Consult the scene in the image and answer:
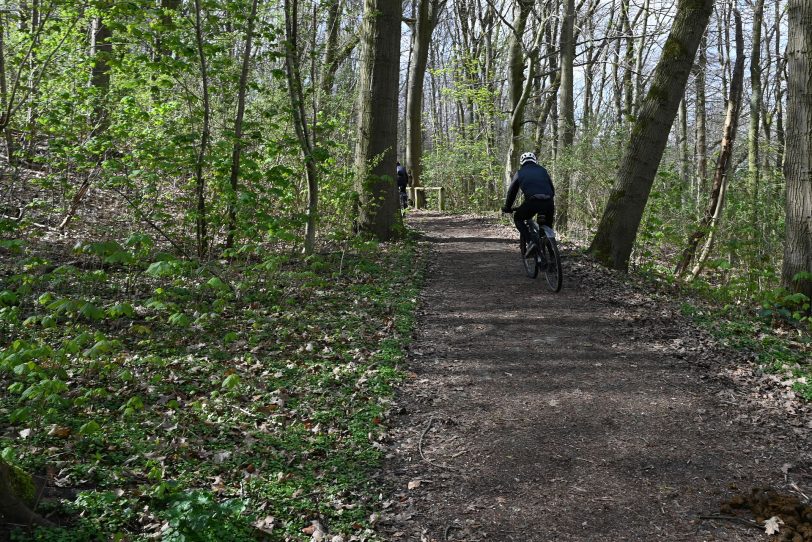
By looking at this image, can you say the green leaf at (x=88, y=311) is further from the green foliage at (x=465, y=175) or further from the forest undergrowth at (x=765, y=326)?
the green foliage at (x=465, y=175)

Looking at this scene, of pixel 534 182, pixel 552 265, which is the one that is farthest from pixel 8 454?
pixel 534 182

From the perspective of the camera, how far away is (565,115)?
16.8m

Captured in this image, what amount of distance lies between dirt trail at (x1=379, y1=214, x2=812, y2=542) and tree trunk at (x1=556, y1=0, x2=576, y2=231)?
8.71 metres

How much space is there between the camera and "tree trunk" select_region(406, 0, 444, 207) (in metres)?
21.6

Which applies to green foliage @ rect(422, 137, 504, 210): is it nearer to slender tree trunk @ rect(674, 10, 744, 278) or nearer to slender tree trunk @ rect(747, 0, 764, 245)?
slender tree trunk @ rect(747, 0, 764, 245)

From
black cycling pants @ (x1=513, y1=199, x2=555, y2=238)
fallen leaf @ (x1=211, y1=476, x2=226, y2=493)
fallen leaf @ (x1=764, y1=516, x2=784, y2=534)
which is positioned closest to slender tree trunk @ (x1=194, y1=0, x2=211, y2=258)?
black cycling pants @ (x1=513, y1=199, x2=555, y2=238)

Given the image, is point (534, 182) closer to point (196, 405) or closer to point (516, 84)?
point (196, 405)

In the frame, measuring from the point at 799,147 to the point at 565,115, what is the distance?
10.0 meters

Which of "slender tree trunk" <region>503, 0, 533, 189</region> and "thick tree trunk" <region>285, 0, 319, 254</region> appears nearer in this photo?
"thick tree trunk" <region>285, 0, 319, 254</region>

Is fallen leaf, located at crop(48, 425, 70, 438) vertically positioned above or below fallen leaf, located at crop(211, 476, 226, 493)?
above

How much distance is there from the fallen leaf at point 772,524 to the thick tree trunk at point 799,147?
187 inches

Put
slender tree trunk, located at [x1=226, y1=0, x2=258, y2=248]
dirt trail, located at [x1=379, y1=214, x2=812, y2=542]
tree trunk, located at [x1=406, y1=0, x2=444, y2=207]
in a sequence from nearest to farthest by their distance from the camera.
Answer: dirt trail, located at [x1=379, y1=214, x2=812, y2=542] < slender tree trunk, located at [x1=226, y1=0, x2=258, y2=248] < tree trunk, located at [x1=406, y1=0, x2=444, y2=207]

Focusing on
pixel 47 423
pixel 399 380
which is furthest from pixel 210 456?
pixel 399 380

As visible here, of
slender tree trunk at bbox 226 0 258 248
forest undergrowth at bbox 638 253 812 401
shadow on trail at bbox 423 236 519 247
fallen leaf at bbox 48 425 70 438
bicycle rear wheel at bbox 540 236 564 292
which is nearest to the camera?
fallen leaf at bbox 48 425 70 438
